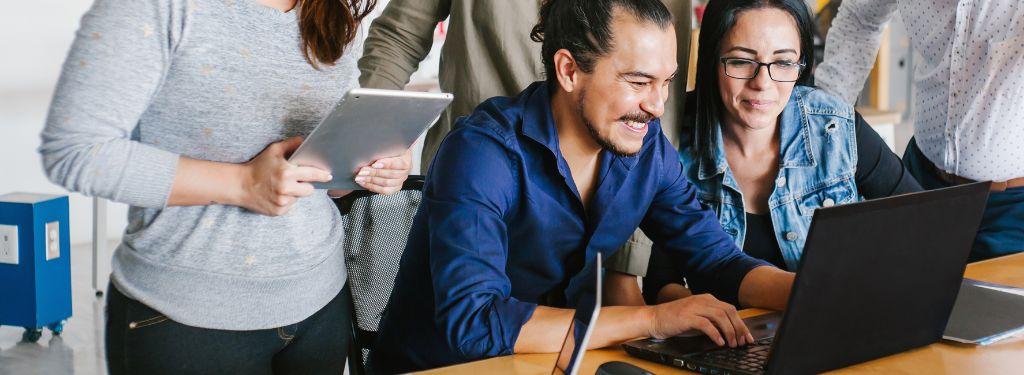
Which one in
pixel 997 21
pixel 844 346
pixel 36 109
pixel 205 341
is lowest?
pixel 36 109

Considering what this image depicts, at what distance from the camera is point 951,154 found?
225 centimetres

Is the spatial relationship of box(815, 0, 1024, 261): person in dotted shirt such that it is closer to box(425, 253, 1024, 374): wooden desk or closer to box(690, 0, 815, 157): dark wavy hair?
box(690, 0, 815, 157): dark wavy hair

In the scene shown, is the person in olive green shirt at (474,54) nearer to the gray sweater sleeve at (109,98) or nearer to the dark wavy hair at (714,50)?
the dark wavy hair at (714,50)

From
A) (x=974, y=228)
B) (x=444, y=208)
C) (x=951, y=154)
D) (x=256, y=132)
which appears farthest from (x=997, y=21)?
(x=256, y=132)

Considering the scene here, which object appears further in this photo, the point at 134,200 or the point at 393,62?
the point at 393,62

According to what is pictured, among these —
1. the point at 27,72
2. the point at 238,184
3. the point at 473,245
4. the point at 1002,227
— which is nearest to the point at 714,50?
the point at 1002,227

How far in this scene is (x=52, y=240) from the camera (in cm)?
362

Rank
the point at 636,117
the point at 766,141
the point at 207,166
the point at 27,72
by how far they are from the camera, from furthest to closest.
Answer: the point at 27,72 → the point at 766,141 → the point at 636,117 → the point at 207,166

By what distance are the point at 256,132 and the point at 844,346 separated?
0.81m

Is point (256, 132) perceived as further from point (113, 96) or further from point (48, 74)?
point (48, 74)

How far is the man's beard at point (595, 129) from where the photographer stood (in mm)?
1670

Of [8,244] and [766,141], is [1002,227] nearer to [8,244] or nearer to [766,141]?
[766,141]

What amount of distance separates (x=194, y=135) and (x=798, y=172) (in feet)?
4.26

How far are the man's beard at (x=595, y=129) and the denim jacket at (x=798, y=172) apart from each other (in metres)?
0.46
